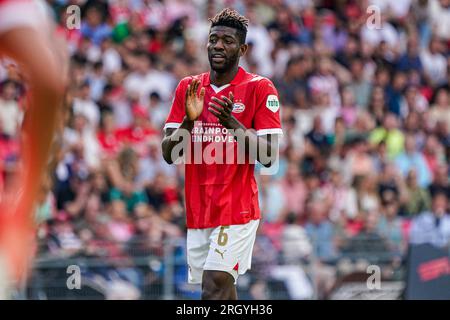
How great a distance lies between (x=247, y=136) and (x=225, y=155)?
275mm

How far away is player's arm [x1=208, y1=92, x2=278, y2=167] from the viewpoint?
6.21m

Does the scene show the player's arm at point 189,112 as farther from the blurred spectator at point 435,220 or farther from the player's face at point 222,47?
the blurred spectator at point 435,220

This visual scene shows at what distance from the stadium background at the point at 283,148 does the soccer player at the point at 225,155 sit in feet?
10.8

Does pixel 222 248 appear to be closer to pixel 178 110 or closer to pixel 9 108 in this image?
pixel 178 110

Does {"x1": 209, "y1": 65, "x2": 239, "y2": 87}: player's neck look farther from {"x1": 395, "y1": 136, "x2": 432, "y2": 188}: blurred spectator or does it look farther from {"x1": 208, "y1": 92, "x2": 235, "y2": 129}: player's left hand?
{"x1": 395, "y1": 136, "x2": 432, "y2": 188}: blurred spectator

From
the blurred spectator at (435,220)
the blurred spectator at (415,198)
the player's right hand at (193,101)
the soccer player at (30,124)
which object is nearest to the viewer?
the soccer player at (30,124)

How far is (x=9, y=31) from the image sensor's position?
1.83m

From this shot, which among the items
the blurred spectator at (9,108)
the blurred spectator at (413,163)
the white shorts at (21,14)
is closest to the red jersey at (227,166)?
the white shorts at (21,14)

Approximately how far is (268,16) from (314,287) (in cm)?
650

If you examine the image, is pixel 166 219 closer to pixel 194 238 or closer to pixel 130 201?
pixel 130 201

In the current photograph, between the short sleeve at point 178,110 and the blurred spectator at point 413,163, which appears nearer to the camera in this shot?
the short sleeve at point 178,110

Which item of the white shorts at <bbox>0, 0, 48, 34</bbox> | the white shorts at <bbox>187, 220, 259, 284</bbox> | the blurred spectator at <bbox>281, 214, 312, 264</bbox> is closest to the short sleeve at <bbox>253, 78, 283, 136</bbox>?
the white shorts at <bbox>187, 220, 259, 284</bbox>

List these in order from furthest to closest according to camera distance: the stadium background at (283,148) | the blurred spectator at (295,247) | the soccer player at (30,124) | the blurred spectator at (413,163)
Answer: the blurred spectator at (413,163) → the blurred spectator at (295,247) → the stadium background at (283,148) → the soccer player at (30,124)

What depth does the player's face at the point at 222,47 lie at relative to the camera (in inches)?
259
